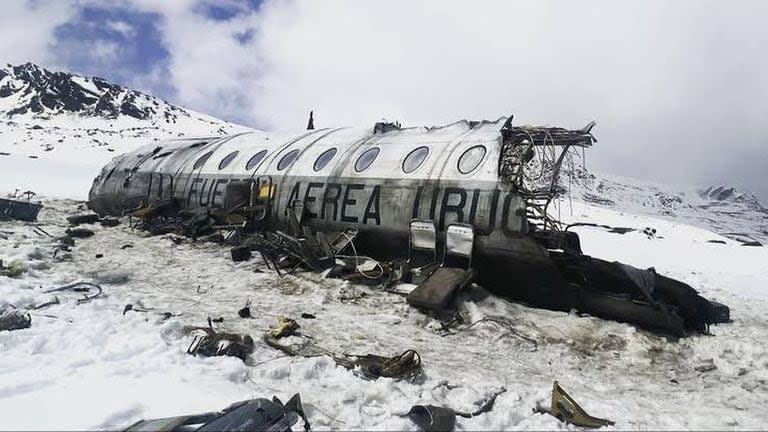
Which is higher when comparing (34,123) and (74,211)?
(34,123)

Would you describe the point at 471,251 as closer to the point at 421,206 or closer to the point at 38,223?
the point at 421,206

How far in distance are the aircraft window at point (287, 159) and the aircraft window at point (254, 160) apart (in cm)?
149

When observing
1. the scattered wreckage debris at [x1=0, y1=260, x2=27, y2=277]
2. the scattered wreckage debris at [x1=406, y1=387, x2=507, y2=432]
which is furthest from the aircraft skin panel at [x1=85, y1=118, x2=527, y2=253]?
the scattered wreckage debris at [x1=0, y1=260, x2=27, y2=277]

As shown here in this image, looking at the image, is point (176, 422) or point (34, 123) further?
point (34, 123)

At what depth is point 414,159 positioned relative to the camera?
14250mm

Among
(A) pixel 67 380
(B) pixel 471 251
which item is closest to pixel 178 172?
Result: (B) pixel 471 251

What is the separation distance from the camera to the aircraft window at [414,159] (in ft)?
45.8

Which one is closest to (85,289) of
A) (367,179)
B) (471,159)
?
(367,179)

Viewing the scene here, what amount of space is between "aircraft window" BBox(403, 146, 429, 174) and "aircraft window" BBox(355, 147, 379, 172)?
4.26ft

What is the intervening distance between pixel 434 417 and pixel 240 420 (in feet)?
6.98

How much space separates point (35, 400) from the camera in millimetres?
5316

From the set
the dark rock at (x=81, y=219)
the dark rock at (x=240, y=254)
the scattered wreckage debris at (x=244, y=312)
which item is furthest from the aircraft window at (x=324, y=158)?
the dark rock at (x=81, y=219)

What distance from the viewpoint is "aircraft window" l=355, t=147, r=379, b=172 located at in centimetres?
1509

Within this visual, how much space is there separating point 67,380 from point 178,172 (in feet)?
56.8
